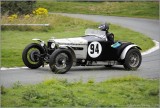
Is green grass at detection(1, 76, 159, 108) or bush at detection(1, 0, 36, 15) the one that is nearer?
green grass at detection(1, 76, 159, 108)

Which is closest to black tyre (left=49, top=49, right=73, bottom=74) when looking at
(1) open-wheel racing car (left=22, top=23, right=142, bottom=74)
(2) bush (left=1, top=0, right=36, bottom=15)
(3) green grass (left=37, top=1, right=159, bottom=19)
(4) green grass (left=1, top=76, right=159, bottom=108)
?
(1) open-wheel racing car (left=22, top=23, right=142, bottom=74)

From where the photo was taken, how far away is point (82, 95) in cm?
991

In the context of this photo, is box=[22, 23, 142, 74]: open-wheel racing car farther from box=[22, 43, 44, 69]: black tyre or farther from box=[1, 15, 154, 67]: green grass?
box=[1, 15, 154, 67]: green grass

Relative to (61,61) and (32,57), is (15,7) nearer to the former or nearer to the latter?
(32,57)

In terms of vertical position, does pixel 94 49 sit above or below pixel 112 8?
below

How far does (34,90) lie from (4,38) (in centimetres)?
1229

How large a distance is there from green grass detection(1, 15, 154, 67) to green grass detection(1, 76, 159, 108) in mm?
5140

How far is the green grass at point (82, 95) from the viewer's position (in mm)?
9156

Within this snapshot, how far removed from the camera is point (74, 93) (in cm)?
1004

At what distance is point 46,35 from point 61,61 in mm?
9829

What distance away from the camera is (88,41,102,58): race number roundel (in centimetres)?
1508

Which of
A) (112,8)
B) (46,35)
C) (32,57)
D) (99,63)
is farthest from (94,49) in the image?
(112,8)

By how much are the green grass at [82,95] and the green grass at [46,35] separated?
202 inches

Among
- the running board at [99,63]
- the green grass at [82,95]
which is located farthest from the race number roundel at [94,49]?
the green grass at [82,95]
